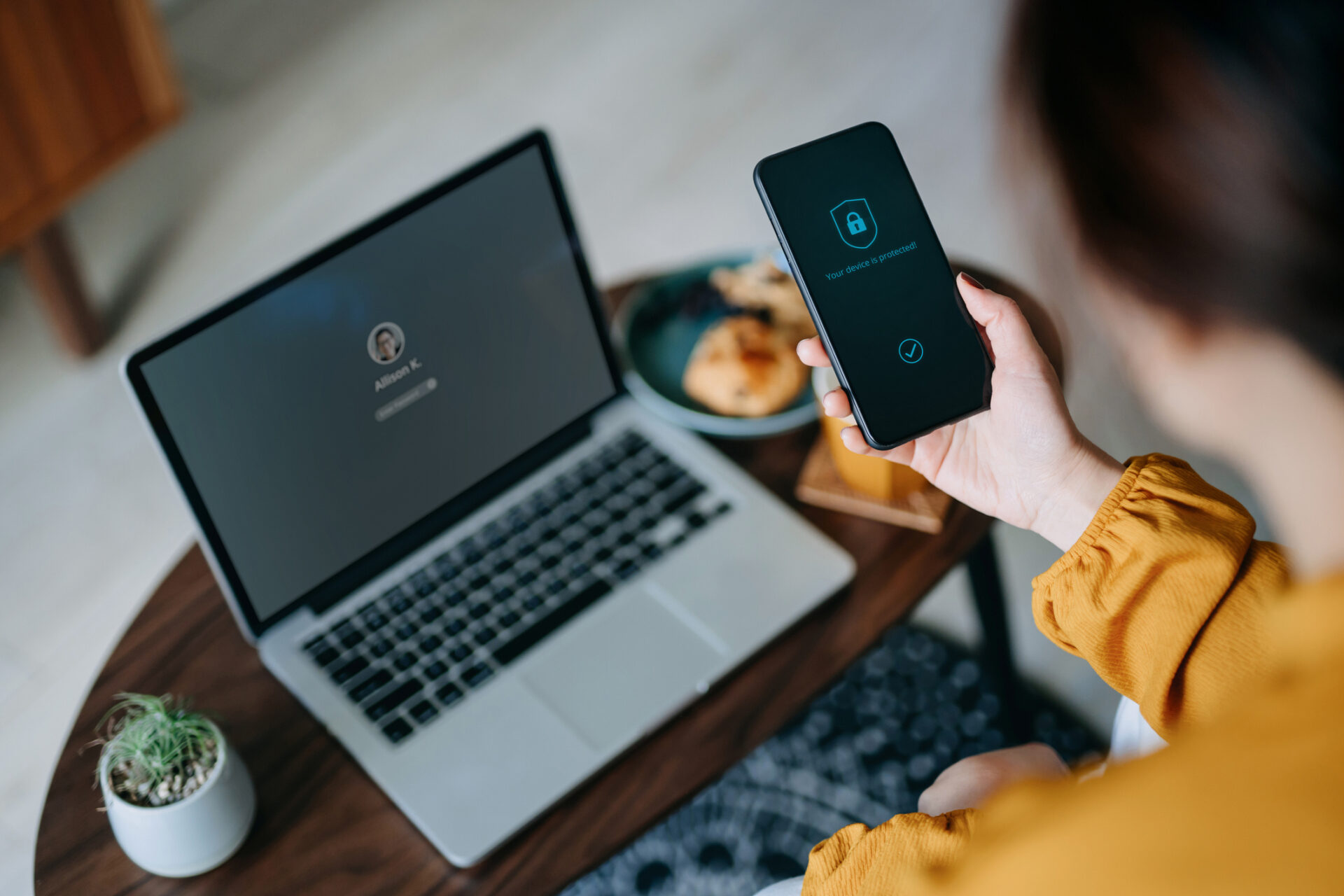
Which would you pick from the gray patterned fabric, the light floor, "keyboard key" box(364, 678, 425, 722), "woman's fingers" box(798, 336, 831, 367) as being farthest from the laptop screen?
the light floor

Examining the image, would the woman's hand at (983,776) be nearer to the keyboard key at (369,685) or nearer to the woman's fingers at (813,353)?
the woman's fingers at (813,353)

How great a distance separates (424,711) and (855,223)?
19.8 inches

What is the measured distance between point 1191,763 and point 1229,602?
0.33 meters

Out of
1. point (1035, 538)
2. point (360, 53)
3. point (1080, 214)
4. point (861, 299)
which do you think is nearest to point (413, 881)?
point (861, 299)

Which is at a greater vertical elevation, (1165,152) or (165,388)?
(1165,152)

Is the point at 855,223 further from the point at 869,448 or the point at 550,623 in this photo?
the point at 550,623

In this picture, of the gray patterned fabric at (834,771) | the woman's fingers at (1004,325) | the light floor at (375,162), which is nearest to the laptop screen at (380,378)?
the woman's fingers at (1004,325)

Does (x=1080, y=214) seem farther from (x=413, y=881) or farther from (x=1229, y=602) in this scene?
(x=413, y=881)

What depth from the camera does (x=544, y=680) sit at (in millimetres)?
905

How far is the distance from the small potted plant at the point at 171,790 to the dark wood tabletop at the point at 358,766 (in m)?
0.04

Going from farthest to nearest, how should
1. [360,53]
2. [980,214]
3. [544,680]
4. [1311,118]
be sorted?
[360,53]
[980,214]
[544,680]
[1311,118]

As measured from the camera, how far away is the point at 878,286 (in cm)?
81

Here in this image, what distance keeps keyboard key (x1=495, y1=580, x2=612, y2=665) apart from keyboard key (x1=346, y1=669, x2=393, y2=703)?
0.30ft

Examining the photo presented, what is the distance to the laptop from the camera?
0.84 metres
